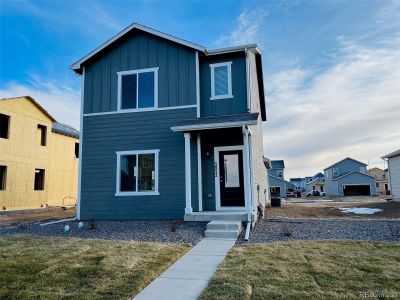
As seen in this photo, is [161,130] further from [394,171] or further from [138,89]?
[394,171]

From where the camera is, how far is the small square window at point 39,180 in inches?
817

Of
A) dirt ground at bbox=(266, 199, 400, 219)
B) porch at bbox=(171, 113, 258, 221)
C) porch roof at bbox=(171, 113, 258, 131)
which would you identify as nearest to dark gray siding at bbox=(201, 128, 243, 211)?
porch at bbox=(171, 113, 258, 221)

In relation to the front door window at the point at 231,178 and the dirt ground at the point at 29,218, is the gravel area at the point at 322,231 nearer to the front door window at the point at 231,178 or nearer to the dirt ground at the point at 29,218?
the front door window at the point at 231,178

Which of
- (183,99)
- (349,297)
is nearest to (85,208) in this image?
(183,99)

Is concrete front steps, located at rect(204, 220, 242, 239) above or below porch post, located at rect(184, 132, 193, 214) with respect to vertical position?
below

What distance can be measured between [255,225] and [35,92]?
59.0ft

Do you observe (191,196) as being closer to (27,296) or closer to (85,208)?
(85,208)

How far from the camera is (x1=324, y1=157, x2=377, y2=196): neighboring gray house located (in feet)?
157

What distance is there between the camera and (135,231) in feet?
28.7

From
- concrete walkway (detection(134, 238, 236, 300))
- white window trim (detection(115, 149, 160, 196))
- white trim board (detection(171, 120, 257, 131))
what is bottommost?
concrete walkway (detection(134, 238, 236, 300))

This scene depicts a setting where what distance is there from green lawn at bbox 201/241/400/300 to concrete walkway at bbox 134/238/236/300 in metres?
0.19

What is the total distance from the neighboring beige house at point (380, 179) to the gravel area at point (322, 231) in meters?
59.4

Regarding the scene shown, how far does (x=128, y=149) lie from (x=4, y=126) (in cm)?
1195

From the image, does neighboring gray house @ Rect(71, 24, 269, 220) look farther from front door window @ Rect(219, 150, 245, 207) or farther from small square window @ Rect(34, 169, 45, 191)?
small square window @ Rect(34, 169, 45, 191)
